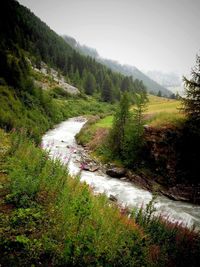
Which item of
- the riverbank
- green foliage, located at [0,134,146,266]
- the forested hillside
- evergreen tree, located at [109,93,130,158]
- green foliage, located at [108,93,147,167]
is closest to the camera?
green foliage, located at [0,134,146,266]

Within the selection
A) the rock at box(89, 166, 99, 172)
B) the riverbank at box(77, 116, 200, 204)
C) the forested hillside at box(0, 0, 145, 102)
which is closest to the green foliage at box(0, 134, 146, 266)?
the riverbank at box(77, 116, 200, 204)

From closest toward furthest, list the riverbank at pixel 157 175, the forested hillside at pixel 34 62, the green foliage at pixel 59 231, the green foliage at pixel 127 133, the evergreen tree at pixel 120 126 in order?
1. the green foliage at pixel 59 231
2. the riverbank at pixel 157 175
3. the green foliage at pixel 127 133
4. the evergreen tree at pixel 120 126
5. the forested hillside at pixel 34 62

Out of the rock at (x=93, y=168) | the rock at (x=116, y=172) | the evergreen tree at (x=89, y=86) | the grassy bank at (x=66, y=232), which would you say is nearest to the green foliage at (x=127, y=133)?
the rock at (x=116, y=172)

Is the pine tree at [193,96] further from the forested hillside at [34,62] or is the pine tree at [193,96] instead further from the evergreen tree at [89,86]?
the evergreen tree at [89,86]

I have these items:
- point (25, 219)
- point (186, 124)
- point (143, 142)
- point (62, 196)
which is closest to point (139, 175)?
point (143, 142)

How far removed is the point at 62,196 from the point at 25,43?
338 feet

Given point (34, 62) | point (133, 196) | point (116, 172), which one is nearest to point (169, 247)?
point (133, 196)

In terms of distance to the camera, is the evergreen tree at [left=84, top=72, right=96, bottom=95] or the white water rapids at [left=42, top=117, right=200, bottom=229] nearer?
the white water rapids at [left=42, top=117, right=200, bottom=229]

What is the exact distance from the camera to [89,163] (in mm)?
23188

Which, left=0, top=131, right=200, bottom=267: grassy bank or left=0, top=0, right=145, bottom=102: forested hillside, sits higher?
left=0, top=0, right=145, bottom=102: forested hillside

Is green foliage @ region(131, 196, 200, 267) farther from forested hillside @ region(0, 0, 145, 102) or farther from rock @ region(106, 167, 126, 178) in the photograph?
forested hillside @ region(0, 0, 145, 102)

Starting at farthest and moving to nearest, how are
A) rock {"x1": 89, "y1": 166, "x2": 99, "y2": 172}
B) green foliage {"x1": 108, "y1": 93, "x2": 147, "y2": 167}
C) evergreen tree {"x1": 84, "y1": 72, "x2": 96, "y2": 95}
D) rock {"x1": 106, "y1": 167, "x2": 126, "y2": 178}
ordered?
evergreen tree {"x1": 84, "y1": 72, "x2": 96, "y2": 95}, green foliage {"x1": 108, "y1": 93, "x2": 147, "y2": 167}, rock {"x1": 89, "y1": 166, "x2": 99, "y2": 172}, rock {"x1": 106, "y1": 167, "x2": 126, "y2": 178}

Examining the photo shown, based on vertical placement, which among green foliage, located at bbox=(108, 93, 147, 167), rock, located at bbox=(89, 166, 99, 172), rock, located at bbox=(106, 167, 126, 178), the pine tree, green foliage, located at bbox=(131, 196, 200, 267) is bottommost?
rock, located at bbox=(89, 166, 99, 172)

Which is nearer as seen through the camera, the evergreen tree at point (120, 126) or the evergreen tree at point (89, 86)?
the evergreen tree at point (120, 126)
